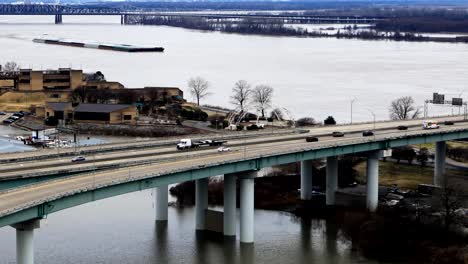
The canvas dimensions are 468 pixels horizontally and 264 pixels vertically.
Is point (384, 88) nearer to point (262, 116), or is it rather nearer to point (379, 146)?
point (262, 116)

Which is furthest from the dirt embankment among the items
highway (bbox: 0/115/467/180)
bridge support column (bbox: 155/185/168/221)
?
bridge support column (bbox: 155/185/168/221)

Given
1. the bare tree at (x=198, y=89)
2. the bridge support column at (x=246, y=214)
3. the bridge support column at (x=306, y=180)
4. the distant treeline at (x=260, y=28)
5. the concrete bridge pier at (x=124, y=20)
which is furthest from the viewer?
the concrete bridge pier at (x=124, y=20)

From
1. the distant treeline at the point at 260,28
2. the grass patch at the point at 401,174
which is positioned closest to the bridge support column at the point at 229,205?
the grass patch at the point at 401,174

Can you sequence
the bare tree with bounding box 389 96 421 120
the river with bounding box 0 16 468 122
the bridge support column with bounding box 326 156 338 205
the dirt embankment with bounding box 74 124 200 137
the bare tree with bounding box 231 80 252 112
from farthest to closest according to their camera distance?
the river with bounding box 0 16 468 122
the bare tree with bounding box 231 80 252 112
the bare tree with bounding box 389 96 421 120
the dirt embankment with bounding box 74 124 200 137
the bridge support column with bounding box 326 156 338 205

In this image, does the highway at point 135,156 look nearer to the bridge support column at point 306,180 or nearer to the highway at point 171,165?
the highway at point 171,165

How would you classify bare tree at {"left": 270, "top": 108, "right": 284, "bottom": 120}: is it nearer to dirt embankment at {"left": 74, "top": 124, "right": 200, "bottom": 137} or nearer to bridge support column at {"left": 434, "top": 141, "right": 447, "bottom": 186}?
dirt embankment at {"left": 74, "top": 124, "right": 200, "bottom": 137}

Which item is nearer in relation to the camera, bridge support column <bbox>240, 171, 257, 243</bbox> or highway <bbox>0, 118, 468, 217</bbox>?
highway <bbox>0, 118, 468, 217</bbox>

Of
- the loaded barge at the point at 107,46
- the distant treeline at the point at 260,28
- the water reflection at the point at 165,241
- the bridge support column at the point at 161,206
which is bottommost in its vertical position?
the water reflection at the point at 165,241
